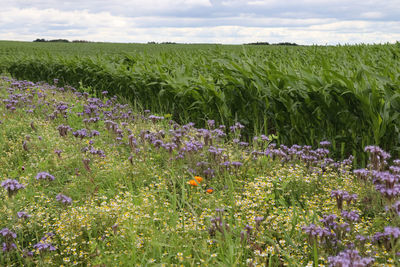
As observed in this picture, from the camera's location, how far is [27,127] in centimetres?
621

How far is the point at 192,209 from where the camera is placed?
111 inches

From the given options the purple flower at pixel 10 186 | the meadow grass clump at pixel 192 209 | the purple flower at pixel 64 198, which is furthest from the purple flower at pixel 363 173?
the purple flower at pixel 10 186

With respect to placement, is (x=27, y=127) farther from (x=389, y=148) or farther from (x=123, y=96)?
(x=389, y=148)

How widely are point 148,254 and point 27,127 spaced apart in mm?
→ 4416

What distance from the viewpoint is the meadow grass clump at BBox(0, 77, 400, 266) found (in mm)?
2508

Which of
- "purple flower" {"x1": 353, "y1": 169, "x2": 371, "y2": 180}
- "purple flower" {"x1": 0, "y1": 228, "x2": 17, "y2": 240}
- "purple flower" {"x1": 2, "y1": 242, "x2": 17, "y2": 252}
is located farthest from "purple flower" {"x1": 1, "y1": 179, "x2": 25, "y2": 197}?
"purple flower" {"x1": 353, "y1": 169, "x2": 371, "y2": 180}

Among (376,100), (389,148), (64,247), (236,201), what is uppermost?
(376,100)

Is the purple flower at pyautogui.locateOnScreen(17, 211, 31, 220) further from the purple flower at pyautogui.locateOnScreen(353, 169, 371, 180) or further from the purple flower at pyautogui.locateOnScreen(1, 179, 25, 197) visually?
the purple flower at pyautogui.locateOnScreen(353, 169, 371, 180)

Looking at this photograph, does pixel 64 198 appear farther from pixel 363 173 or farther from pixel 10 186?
pixel 363 173

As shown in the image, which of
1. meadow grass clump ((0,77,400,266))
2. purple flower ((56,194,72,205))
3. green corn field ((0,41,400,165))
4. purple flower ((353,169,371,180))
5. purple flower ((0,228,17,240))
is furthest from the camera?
green corn field ((0,41,400,165))

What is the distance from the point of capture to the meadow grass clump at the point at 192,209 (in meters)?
2.51

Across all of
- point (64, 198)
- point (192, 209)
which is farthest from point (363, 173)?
point (64, 198)

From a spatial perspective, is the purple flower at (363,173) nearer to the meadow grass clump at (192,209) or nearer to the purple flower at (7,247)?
the meadow grass clump at (192,209)

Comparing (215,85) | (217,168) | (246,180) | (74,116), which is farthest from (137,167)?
(74,116)
